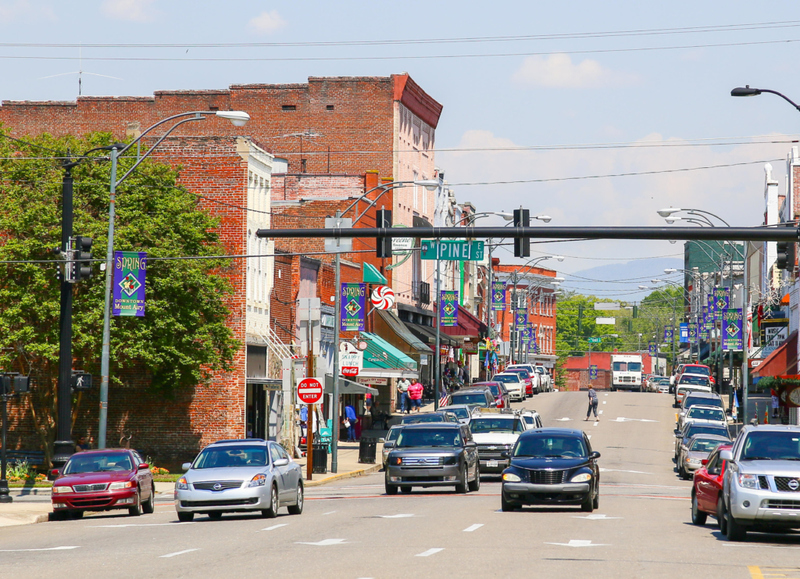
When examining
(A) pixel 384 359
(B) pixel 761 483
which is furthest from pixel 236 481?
(A) pixel 384 359

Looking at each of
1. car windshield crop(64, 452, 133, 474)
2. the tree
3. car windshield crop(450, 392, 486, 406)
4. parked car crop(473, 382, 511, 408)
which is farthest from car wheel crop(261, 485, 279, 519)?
parked car crop(473, 382, 511, 408)

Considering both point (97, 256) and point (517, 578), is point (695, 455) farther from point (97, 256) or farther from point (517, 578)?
point (517, 578)

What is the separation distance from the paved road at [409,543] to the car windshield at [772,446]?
1.30 m

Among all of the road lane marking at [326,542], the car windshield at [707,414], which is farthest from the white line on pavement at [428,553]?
the car windshield at [707,414]

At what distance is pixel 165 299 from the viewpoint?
38062mm

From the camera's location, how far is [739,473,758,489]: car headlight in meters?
17.9

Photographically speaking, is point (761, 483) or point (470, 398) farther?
point (470, 398)

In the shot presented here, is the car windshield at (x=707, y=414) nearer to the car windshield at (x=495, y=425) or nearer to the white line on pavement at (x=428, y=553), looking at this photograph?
the car windshield at (x=495, y=425)

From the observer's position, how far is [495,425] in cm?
3575

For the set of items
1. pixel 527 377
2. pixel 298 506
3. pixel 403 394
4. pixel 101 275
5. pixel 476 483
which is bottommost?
pixel 476 483

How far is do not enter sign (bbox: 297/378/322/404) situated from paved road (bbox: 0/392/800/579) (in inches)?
265

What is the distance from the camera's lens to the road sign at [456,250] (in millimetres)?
30875

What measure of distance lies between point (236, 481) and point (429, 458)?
7621mm

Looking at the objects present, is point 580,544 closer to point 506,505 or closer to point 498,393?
point 506,505
